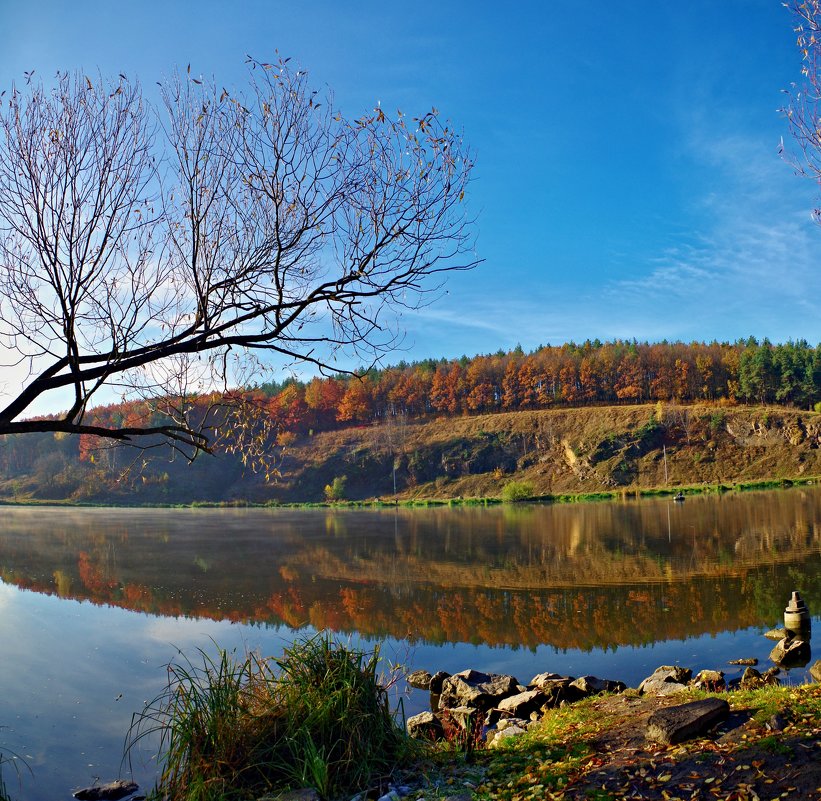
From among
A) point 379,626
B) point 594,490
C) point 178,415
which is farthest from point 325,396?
point 178,415

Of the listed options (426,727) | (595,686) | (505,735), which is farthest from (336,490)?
(505,735)

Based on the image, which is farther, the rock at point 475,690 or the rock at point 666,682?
the rock at point 475,690

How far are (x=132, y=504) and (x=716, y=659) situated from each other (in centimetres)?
10528

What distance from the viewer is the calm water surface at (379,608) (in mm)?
11656

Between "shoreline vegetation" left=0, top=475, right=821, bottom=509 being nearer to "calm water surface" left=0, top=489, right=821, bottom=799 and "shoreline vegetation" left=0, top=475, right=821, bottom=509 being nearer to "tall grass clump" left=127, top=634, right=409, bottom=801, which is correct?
"calm water surface" left=0, top=489, right=821, bottom=799

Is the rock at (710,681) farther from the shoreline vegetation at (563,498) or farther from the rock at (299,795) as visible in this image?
the shoreline vegetation at (563,498)

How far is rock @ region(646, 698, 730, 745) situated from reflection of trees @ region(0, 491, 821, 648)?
7.47m

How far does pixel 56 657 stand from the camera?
1473 centimetres

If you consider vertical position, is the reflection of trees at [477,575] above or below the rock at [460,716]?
below

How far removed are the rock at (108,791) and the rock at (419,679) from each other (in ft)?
16.4

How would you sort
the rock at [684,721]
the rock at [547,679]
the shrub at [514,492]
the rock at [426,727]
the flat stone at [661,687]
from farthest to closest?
1. the shrub at [514,492]
2. the rock at [547,679]
3. the flat stone at [661,687]
4. the rock at [426,727]
5. the rock at [684,721]

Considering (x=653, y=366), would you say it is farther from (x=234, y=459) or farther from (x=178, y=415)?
(x=178, y=415)

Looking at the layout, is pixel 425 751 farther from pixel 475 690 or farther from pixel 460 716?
pixel 475 690

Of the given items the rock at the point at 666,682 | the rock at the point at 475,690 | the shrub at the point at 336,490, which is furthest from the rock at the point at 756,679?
the shrub at the point at 336,490
